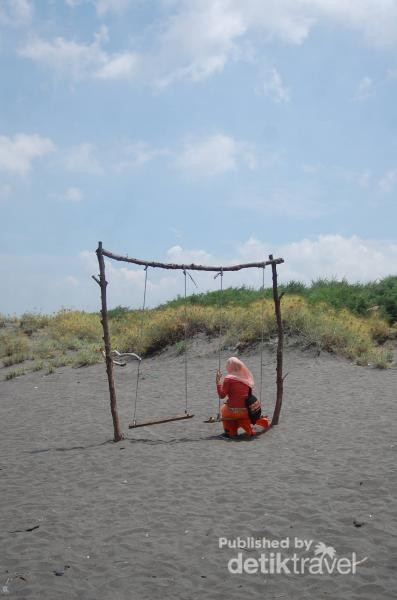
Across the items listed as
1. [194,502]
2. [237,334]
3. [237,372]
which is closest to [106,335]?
Answer: [237,372]

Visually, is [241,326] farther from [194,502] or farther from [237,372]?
[194,502]

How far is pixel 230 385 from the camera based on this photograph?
28.4ft

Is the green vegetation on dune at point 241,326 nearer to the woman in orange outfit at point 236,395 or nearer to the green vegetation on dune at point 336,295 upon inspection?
the green vegetation on dune at point 336,295

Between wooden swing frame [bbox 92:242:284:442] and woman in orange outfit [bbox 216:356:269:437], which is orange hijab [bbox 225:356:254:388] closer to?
woman in orange outfit [bbox 216:356:269:437]

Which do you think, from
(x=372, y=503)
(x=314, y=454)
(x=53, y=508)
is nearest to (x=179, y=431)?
(x=314, y=454)

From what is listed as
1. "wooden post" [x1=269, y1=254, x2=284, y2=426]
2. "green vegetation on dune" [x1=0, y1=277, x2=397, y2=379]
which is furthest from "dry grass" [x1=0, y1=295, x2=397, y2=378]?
"wooden post" [x1=269, y1=254, x2=284, y2=426]

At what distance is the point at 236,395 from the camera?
8609mm

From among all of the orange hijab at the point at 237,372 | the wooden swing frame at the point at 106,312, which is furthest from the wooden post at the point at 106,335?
the orange hijab at the point at 237,372

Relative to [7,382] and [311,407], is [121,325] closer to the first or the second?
[7,382]

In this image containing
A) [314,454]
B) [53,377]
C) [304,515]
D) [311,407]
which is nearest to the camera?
[304,515]

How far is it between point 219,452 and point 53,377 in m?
8.67

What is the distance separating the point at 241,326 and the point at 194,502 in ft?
39.7

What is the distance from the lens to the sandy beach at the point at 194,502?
4.42 metres

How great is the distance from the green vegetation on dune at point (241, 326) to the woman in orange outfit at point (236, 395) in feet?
10.3
